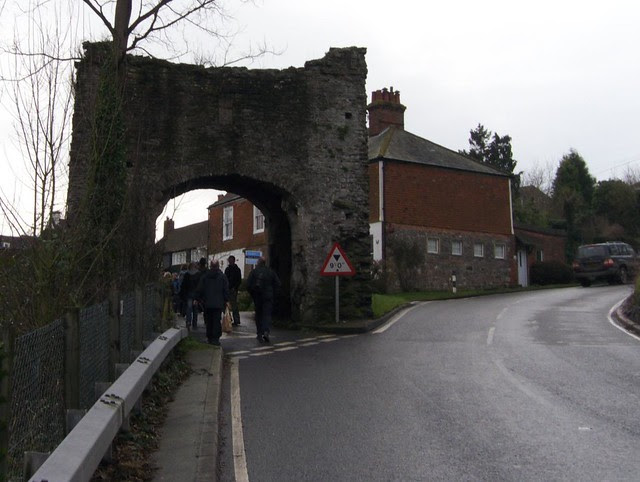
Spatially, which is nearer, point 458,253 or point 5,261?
point 5,261

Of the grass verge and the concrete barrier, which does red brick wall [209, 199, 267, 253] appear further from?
the concrete barrier

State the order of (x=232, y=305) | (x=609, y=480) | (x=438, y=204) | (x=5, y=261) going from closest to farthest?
1. (x=609, y=480)
2. (x=5, y=261)
3. (x=232, y=305)
4. (x=438, y=204)

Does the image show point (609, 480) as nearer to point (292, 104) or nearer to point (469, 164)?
point (292, 104)

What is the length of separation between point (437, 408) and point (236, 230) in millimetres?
38704

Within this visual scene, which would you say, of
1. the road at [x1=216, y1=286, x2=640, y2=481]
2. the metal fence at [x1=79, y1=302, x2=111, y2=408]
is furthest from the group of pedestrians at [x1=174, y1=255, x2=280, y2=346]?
the metal fence at [x1=79, y1=302, x2=111, y2=408]

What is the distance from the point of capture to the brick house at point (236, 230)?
142 feet

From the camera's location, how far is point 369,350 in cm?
1394

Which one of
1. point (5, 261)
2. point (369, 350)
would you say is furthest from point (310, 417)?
point (369, 350)

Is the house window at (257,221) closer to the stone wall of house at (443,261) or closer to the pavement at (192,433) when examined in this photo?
the stone wall of house at (443,261)

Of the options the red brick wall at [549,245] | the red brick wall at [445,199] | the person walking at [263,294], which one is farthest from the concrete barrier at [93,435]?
the red brick wall at [549,245]

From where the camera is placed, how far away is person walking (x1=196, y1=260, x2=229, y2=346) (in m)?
14.3

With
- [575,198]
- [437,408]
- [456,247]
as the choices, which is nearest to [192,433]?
[437,408]

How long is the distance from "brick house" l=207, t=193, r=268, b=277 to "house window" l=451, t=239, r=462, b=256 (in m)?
10.7

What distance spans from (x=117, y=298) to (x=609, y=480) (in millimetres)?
5052
